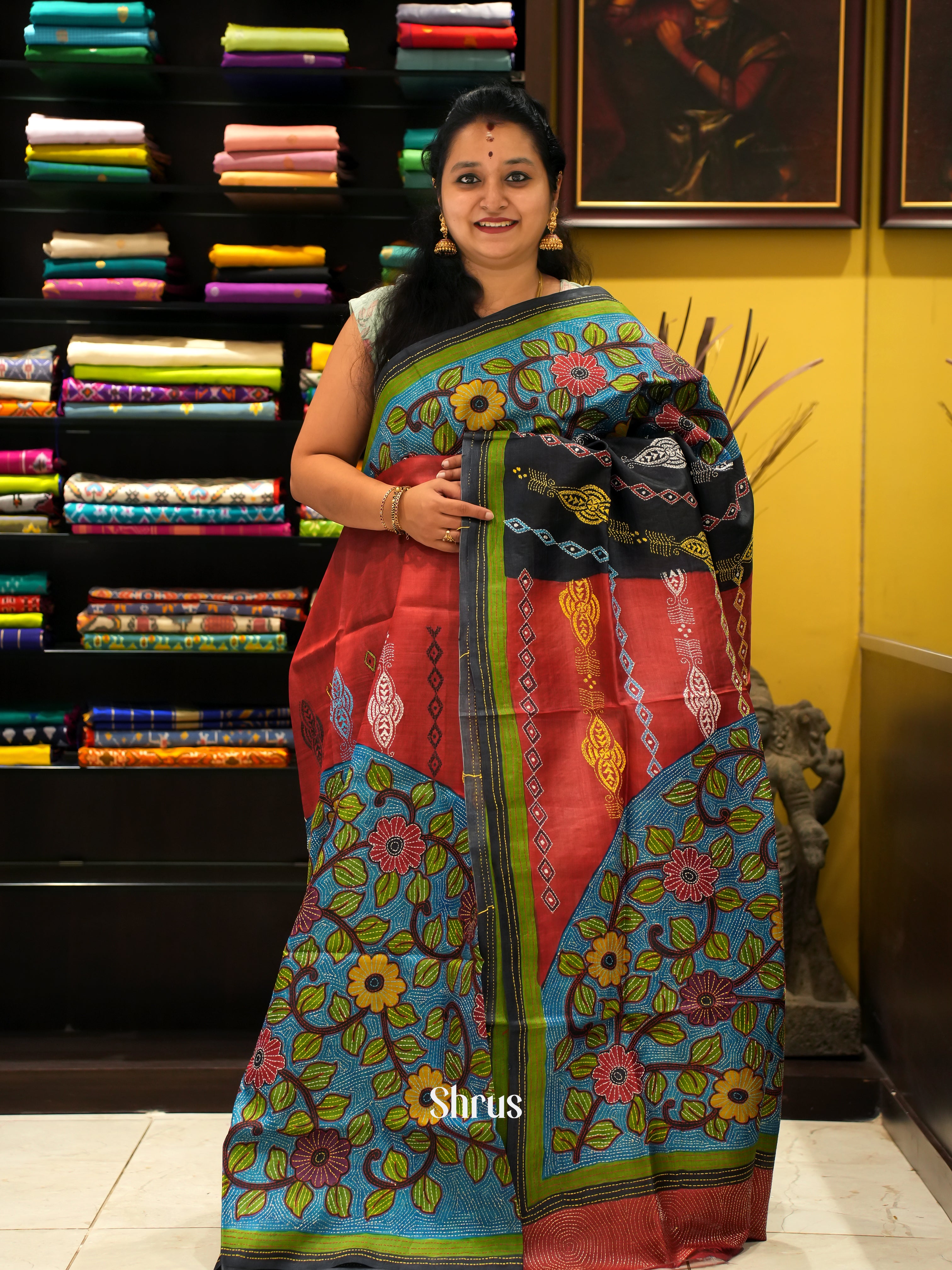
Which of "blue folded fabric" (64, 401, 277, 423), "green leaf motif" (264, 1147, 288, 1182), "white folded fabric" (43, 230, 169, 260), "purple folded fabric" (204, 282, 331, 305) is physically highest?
"white folded fabric" (43, 230, 169, 260)

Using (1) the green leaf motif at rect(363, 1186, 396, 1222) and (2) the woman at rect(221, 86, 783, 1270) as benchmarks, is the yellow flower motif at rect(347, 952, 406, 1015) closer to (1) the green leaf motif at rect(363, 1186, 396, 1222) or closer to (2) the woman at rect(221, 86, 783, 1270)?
(2) the woman at rect(221, 86, 783, 1270)

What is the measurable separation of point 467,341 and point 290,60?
41.8 inches

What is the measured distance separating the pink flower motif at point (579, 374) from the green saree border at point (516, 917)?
0.14 m

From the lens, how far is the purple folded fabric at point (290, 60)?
250 centimetres

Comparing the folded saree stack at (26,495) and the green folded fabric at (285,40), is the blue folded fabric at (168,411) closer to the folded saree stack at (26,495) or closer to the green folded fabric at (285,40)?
the folded saree stack at (26,495)

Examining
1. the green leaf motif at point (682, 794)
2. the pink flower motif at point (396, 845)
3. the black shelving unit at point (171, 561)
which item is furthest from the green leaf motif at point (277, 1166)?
the black shelving unit at point (171, 561)

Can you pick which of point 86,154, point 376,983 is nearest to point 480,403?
point 376,983

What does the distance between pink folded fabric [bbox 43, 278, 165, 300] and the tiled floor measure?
172 centimetres

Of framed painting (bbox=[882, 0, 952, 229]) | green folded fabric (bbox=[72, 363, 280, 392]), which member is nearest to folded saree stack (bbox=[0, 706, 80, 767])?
green folded fabric (bbox=[72, 363, 280, 392])

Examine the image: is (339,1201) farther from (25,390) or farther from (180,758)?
(25,390)

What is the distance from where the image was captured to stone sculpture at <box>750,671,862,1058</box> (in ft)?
8.42

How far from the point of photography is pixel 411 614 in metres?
1.79

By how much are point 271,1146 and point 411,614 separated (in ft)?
2.60

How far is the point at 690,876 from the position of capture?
177 cm
